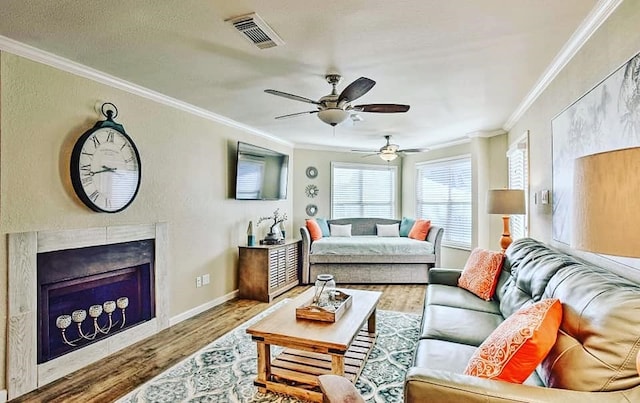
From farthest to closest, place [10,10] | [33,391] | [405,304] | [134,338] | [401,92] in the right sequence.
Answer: [405,304]
[401,92]
[134,338]
[33,391]
[10,10]

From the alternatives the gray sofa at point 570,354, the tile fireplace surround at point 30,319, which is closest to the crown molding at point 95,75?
the tile fireplace surround at point 30,319

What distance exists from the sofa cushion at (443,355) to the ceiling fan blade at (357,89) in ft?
5.81

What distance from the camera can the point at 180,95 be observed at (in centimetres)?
363

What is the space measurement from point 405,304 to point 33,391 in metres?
3.77

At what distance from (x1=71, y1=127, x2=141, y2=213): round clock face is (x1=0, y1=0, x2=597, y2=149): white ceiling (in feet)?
1.93

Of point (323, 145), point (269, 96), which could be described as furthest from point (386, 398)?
point (323, 145)

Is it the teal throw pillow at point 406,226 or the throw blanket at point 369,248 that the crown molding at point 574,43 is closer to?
the throw blanket at point 369,248

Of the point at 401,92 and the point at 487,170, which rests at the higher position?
the point at 401,92

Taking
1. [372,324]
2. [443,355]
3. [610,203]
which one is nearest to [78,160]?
[372,324]

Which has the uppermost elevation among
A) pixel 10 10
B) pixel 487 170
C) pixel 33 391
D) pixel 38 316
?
pixel 10 10

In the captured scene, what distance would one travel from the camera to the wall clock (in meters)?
2.82

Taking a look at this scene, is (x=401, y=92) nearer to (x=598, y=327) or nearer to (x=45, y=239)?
(x=598, y=327)

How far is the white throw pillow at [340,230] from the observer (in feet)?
21.7

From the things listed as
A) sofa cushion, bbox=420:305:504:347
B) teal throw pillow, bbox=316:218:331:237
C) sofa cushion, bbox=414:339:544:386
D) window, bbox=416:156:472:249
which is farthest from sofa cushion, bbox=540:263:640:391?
teal throw pillow, bbox=316:218:331:237
